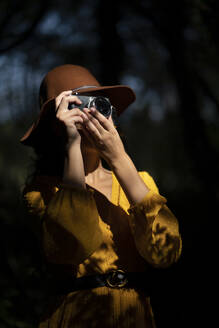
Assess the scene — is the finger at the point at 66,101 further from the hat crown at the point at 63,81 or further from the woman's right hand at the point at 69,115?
the hat crown at the point at 63,81

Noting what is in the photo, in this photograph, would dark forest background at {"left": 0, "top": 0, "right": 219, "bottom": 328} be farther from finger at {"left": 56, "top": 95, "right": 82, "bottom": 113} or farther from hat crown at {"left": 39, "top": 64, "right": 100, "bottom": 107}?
finger at {"left": 56, "top": 95, "right": 82, "bottom": 113}

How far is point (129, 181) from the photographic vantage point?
5.31 ft

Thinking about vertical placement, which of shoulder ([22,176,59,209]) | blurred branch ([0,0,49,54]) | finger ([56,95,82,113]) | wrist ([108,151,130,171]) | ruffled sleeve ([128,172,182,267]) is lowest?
ruffled sleeve ([128,172,182,267])

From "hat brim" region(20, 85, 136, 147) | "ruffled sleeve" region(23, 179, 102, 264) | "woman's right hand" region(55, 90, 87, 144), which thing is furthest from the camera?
"hat brim" region(20, 85, 136, 147)

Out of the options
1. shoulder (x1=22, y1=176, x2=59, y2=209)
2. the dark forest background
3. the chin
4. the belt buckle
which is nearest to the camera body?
the chin

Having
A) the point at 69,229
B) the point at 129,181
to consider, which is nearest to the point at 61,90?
the point at 129,181

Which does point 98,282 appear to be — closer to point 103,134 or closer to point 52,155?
point 103,134

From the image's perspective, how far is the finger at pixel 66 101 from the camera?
168 centimetres

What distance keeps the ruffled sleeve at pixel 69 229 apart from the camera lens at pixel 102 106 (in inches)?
17.3

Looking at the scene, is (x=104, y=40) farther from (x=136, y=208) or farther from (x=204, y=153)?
(x=136, y=208)

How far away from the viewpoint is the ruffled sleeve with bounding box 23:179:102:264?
4.99 ft

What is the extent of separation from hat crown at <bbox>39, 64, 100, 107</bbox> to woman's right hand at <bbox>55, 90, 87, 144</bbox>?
161 mm

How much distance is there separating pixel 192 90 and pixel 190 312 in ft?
7.43

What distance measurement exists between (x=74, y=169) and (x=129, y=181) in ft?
0.88
